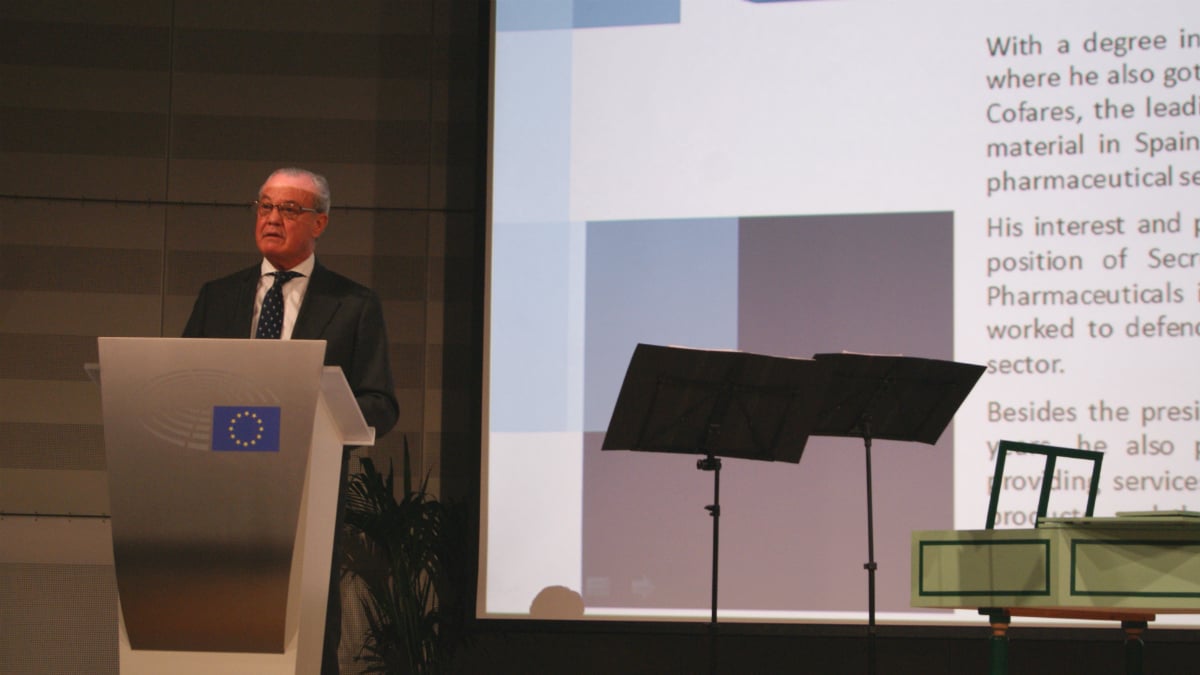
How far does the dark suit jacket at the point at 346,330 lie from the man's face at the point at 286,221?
9 centimetres

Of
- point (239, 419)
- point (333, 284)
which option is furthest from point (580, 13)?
point (239, 419)

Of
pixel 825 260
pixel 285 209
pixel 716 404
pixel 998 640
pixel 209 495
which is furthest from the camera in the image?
pixel 825 260

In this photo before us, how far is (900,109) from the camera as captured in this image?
16.0 feet

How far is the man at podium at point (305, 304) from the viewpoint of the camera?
10.0ft

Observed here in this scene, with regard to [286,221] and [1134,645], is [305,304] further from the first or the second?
[1134,645]

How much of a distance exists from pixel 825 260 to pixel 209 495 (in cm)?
311

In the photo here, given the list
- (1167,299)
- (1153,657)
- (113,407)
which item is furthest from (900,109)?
(113,407)

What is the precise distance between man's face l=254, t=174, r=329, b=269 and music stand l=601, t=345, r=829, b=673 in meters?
0.99

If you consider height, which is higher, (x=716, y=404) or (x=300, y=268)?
(x=300, y=268)

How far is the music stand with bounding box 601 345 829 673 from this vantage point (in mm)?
3672

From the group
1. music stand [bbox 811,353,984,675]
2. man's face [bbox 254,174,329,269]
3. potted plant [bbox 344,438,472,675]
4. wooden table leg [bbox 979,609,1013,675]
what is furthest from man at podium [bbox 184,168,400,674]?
potted plant [bbox 344,438,472,675]

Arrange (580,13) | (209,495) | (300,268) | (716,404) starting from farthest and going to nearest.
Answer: (580,13) < (716,404) < (300,268) < (209,495)

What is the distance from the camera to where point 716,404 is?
3.77 meters

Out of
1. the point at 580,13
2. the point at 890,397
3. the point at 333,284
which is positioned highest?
the point at 580,13
